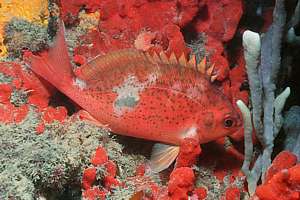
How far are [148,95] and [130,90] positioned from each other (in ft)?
0.49

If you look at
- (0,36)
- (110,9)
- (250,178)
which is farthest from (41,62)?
(250,178)

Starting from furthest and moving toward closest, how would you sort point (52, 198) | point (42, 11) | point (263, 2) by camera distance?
point (263, 2) → point (42, 11) → point (52, 198)

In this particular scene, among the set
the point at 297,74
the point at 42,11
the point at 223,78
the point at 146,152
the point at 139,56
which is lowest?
the point at 297,74

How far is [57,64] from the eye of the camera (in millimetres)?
3072

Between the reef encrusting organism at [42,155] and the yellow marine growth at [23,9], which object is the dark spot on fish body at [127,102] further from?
the yellow marine growth at [23,9]

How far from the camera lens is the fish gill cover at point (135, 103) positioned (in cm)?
258

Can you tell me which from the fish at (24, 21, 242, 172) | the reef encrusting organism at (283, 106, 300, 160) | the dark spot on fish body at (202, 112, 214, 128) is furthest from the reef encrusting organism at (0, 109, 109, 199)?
the reef encrusting organism at (283, 106, 300, 160)

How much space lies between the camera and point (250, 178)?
320 centimetres

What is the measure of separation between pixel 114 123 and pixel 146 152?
0.40 metres

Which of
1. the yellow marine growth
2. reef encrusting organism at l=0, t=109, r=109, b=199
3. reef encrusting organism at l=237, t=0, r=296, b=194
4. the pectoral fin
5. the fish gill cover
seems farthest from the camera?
the yellow marine growth

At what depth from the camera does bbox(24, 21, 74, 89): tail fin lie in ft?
10.00

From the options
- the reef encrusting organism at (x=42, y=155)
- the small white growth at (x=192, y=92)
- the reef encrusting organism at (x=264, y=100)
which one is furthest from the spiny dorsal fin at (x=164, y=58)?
the reef encrusting organism at (x=42, y=155)

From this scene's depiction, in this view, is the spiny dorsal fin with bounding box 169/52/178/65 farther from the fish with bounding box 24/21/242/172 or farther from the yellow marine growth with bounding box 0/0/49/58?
the yellow marine growth with bounding box 0/0/49/58

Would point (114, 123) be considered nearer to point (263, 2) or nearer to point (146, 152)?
point (146, 152)
